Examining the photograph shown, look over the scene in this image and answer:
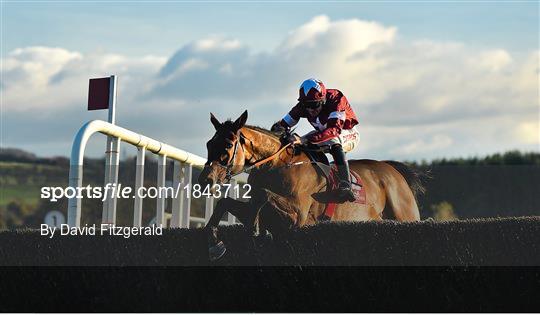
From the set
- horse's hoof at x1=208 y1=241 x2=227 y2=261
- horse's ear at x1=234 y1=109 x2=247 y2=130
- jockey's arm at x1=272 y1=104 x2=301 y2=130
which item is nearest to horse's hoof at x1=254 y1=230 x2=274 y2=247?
horse's hoof at x1=208 y1=241 x2=227 y2=261

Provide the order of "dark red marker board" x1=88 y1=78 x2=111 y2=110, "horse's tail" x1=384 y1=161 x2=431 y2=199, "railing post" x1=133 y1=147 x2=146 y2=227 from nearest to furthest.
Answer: "railing post" x1=133 y1=147 x2=146 y2=227
"dark red marker board" x1=88 y1=78 x2=111 y2=110
"horse's tail" x1=384 y1=161 x2=431 y2=199

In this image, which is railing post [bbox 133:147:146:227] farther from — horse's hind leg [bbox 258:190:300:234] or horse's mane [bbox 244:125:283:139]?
horse's hind leg [bbox 258:190:300:234]

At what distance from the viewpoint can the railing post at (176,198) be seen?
988cm

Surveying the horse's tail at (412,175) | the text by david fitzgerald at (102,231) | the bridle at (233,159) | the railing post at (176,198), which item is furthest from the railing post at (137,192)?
the horse's tail at (412,175)

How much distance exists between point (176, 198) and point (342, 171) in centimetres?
260

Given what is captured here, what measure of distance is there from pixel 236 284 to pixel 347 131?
1938mm

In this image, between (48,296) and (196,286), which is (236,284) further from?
(48,296)

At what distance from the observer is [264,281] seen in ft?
24.9

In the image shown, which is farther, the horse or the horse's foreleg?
the horse's foreleg

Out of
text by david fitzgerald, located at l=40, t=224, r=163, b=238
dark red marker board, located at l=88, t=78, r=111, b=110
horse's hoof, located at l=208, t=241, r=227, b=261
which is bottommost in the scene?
horse's hoof, located at l=208, t=241, r=227, b=261

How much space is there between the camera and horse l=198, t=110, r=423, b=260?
24.6ft

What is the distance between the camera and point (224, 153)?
293 inches

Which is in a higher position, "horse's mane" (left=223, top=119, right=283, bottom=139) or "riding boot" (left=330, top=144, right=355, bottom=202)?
"horse's mane" (left=223, top=119, right=283, bottom=139)

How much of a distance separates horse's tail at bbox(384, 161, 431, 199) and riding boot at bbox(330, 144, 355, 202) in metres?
1.81
